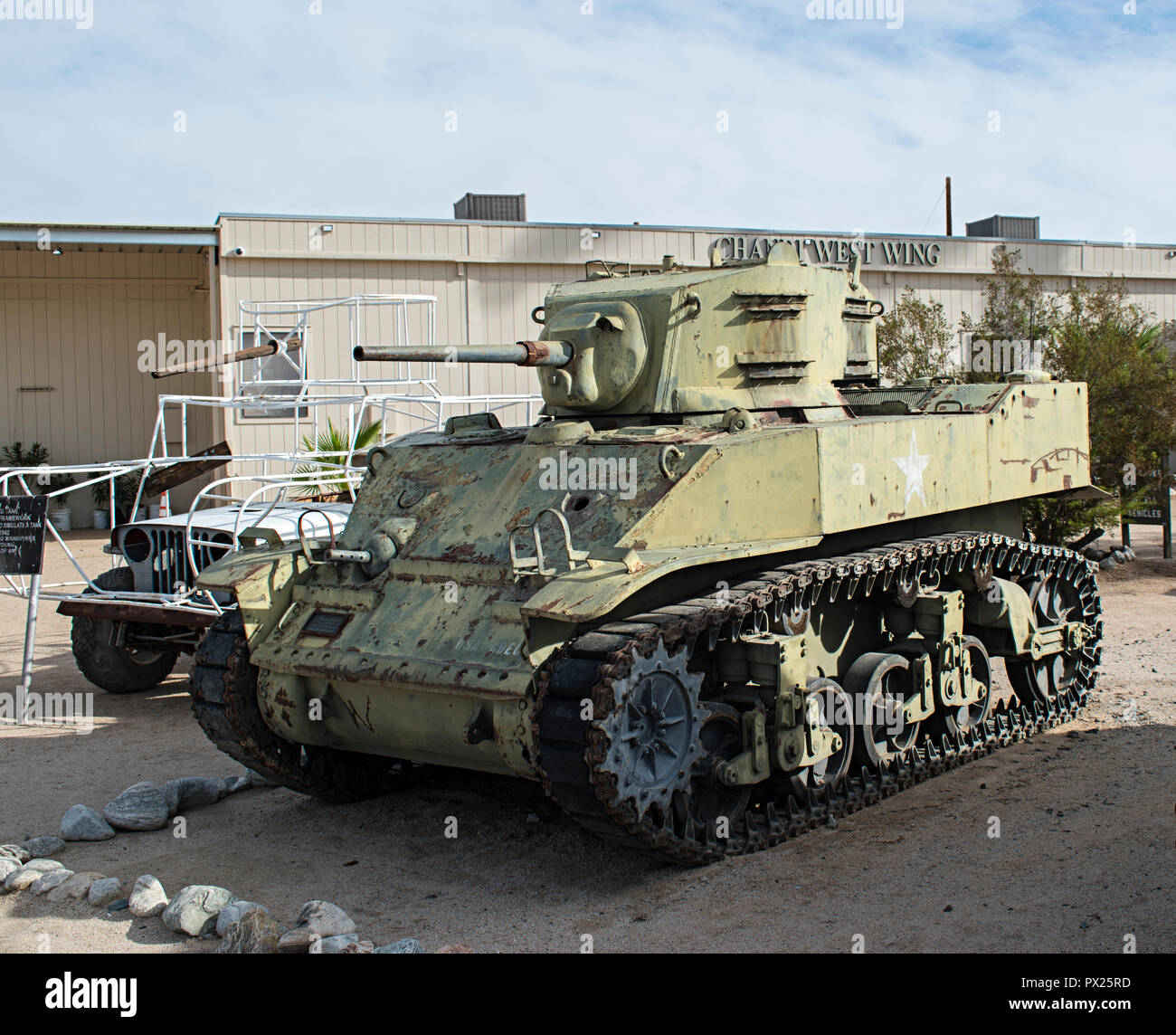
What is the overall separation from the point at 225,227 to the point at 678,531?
1453cm

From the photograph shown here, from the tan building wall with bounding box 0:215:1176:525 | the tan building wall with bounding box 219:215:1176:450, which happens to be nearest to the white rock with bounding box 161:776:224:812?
the tan building wall with bounding box 0:215:1176:525

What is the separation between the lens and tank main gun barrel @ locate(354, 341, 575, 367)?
677 centimetres

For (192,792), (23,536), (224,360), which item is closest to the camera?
(192,792)

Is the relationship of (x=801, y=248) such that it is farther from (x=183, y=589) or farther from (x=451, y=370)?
(x=183, y=589)

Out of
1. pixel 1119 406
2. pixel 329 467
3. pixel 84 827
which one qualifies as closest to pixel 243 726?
pixel 84 827

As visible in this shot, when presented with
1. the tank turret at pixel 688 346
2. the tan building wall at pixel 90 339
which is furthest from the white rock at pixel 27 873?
the tan building wall at pixel 90 339

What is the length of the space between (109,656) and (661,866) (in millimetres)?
6346

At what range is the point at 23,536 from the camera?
9734mm

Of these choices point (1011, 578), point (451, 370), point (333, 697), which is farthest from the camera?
point (451, 370)

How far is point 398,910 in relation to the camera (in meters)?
5.94

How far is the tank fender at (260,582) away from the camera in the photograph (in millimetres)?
6941

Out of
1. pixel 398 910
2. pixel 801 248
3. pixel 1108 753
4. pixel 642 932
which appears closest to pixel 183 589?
pixel 398 910

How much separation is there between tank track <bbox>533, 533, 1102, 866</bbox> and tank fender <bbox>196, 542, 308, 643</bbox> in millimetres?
2039

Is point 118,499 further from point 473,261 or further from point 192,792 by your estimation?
point 192,792
